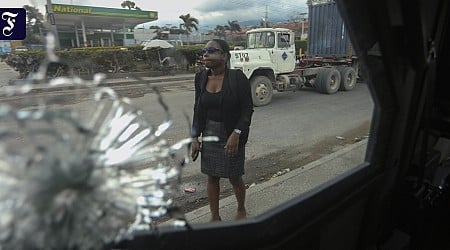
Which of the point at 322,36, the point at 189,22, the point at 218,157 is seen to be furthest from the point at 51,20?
the point at 322,36

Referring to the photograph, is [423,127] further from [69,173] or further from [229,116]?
[69,173]

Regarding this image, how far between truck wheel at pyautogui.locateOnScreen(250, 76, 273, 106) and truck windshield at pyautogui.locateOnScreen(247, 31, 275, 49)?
82cm

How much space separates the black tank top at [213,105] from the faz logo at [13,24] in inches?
47.9

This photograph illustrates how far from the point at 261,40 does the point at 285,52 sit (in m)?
0.76

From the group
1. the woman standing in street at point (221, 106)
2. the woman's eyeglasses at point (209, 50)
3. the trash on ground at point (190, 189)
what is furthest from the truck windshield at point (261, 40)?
the woman's eyeglasses at point (209, 50)

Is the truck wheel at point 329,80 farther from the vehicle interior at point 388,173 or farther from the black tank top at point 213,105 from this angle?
the black tank top at point 213,105

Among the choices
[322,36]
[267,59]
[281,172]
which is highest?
[322,36]

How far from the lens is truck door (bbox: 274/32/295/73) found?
742 centimetres

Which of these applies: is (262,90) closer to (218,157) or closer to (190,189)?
(190,189)

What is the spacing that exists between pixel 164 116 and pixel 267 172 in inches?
124

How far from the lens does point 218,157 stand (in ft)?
6.78

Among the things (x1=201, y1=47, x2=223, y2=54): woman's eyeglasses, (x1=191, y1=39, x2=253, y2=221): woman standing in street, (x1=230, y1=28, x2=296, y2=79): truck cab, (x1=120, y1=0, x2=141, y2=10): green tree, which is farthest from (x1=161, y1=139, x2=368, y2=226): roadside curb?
(x1=230, y1=28, x2=296, y2=79): truck cab

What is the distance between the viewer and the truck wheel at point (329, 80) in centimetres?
783

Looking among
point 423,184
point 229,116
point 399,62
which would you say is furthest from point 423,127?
point 229,116
